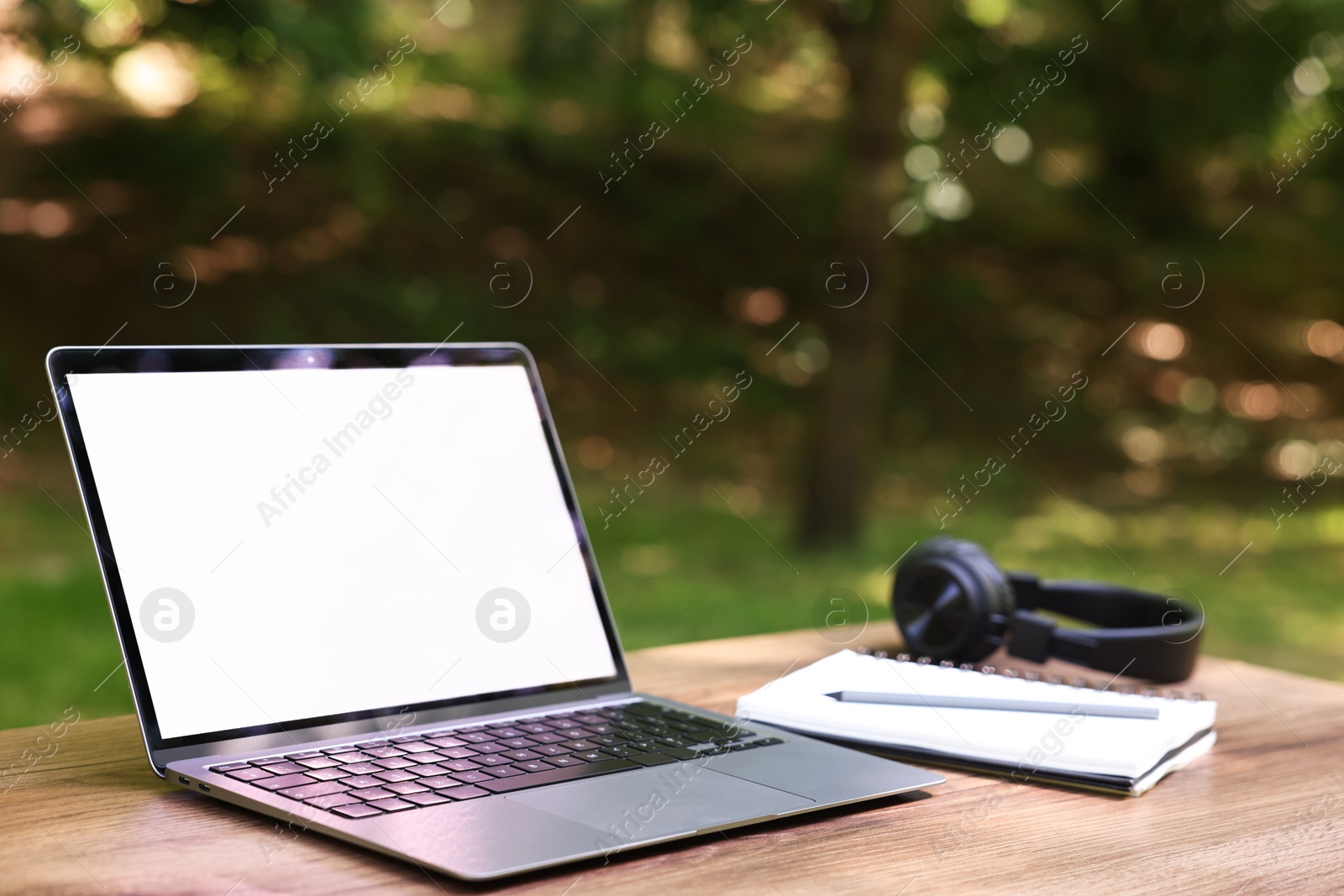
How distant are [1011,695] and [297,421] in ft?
2.19

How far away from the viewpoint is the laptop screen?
0.92 meters

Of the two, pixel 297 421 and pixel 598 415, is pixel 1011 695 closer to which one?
pixel 297 421

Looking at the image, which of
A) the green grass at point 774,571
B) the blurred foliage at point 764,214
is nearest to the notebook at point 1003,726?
the green grass at point 774,571

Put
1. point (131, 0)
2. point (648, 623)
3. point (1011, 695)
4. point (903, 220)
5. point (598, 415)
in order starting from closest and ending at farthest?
point (1011, 695)
point (131, 0)
point (648, 623)
point (903, 220)
point (598, 415)

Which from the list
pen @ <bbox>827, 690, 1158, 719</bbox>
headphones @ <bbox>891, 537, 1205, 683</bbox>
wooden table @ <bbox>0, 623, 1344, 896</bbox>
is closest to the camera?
wooden table @ <bbox>0, 623, 1344, 896</bbox>

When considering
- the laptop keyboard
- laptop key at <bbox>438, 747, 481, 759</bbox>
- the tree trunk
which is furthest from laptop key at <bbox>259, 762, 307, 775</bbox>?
the tree trunk

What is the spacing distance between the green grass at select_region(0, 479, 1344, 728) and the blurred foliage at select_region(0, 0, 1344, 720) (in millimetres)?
148

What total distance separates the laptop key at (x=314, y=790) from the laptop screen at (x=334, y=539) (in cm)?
10

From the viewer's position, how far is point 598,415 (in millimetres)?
6820

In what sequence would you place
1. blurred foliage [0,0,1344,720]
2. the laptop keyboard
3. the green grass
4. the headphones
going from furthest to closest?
blurred foliage [0,0,1344,720] < the green grass < the headphones < the laptop keyboard

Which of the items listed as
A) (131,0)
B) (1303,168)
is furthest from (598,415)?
(1303,168)

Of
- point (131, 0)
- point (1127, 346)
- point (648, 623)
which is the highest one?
point (131, 0)

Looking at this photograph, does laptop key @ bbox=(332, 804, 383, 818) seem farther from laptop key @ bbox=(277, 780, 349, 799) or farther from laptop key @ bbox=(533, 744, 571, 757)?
laptop key @ bbox=(533, 744, 571, 757)

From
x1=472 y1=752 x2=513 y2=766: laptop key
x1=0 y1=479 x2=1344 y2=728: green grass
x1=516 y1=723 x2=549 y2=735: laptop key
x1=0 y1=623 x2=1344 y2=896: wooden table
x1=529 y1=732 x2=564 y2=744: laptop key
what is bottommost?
x1=0 y1=623 x2=1344 y2=896: wooden table
